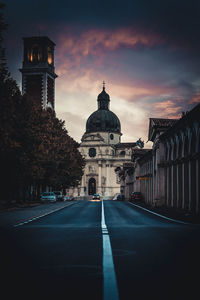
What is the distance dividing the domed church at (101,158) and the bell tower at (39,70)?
102ft

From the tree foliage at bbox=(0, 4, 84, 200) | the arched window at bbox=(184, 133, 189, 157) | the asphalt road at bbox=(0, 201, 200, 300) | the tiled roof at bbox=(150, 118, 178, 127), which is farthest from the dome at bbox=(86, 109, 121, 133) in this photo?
the asphalt road at bbox=(0, 201, 200, 300)

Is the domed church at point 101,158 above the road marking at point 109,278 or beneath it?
above

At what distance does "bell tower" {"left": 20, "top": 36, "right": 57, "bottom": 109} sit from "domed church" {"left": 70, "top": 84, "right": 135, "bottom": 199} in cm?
3115

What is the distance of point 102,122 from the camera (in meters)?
140

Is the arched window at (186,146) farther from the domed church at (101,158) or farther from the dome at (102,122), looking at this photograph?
the dome at (102,122)

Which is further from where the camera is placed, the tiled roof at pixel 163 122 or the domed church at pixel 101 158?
the domed church at pixel 101 158

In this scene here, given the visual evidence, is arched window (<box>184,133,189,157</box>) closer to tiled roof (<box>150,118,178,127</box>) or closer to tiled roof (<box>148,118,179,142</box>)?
tiled roof (<box>148,118,179,142</box>)

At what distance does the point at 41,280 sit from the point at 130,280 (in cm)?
129

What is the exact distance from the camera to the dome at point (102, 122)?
5507 inches

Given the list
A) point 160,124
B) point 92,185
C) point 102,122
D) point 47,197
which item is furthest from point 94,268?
point 102,122

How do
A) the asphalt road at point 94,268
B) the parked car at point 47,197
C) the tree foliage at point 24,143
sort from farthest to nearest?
the parked car at point 47,197 < the tree foliage at point 24,143 < the asphalt road at point 94,268

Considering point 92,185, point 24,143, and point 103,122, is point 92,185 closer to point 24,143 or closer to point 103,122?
point 103,122

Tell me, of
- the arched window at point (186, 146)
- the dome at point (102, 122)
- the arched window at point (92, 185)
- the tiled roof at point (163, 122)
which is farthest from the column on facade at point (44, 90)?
the arched window at point (186, 146)

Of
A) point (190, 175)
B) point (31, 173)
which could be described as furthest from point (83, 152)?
point (190, 175)
